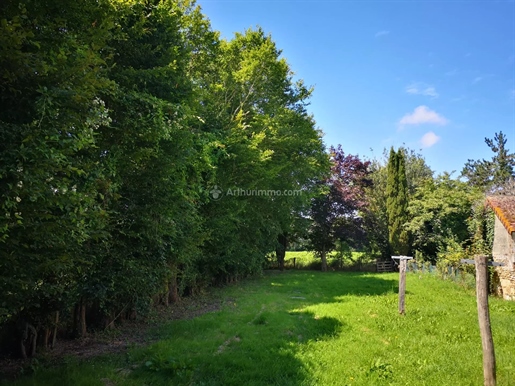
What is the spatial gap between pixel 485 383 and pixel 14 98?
23.3 feet

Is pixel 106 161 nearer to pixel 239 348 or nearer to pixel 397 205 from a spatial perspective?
pixel 239 348

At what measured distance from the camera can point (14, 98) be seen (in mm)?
3699

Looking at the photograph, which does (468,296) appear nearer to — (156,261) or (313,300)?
(313,300)

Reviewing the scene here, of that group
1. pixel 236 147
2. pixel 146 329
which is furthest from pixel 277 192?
pixel 146 329

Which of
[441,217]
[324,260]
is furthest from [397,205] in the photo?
[324,260]

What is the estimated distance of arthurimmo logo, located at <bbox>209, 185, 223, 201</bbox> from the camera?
1209cm

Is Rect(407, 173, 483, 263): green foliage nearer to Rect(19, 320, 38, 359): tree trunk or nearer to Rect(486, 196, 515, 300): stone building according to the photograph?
Rect(486, 196, 515, 300): stone building

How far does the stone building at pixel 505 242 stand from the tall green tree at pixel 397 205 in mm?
11704

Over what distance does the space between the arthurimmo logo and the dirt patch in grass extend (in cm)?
388

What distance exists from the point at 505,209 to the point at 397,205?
13.9 m

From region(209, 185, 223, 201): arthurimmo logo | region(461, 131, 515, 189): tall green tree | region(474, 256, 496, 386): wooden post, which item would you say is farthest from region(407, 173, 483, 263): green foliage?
region(474, 256, 496, 386): wooden post

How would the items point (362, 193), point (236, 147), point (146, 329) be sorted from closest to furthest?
point (146, 329), point (236, 147), point (362, 193)

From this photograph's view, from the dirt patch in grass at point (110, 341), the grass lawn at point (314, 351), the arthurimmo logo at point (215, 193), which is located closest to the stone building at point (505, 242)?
the grass lawn at point (314, 351)

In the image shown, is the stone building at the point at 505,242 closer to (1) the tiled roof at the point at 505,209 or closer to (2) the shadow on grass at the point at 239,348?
(1) the tiled roof at the point at 505,209
